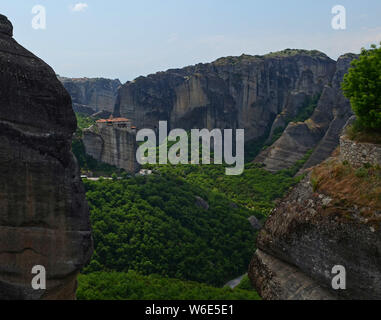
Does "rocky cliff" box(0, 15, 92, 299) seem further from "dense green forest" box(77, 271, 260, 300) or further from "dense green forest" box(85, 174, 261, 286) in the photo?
"dense green forest" box(85, 174, 261, 286)

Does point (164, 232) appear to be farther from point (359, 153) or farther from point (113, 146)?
point (359, 153)

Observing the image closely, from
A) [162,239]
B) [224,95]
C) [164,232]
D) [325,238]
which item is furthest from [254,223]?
[224,95]

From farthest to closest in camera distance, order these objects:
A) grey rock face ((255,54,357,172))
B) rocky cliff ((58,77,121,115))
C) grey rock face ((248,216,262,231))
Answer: rocky cliff ((58,77,121,115)) → grey rock face ((255,54,357,172)) → grey rock face ((248,216,262,231))

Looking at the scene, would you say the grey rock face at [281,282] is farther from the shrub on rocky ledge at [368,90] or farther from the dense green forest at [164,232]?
the dense green forest at [164,232]

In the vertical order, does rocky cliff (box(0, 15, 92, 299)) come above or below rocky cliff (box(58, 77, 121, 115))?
below

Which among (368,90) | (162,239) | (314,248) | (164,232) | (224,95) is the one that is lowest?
(162,239)

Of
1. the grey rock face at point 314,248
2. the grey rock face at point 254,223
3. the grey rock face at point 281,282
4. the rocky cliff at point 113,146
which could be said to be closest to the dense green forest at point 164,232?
the grey rock face at point 254,223

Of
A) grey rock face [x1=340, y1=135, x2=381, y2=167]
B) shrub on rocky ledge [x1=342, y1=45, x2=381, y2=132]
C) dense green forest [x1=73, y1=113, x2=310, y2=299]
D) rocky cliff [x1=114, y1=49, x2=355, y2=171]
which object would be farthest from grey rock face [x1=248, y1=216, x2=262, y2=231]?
rocky cliff [x1=114, y1=49, x2=355, y2=171]
